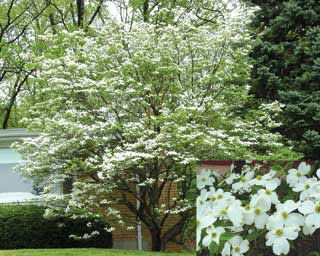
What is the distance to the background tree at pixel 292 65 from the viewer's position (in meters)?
A: 7.74

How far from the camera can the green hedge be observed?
9.92m

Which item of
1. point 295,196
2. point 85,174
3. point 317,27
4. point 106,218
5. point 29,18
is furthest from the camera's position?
point 29,18

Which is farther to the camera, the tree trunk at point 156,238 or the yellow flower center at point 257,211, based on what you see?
the tree trunk at point 156,238

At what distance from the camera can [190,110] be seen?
7.54m

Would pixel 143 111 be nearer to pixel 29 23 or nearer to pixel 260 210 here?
pixel 260 210

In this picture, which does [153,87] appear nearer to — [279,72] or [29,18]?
[279,72]

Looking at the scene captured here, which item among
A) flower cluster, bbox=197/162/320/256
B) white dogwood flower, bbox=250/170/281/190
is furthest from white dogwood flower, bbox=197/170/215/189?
white dogwood flower, bbox=250/170/281/190

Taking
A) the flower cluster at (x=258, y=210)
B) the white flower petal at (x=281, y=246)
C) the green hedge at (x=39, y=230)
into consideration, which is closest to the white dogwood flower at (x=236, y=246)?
the flower cluster at (x=258, y=210)

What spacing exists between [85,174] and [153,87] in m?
1.84

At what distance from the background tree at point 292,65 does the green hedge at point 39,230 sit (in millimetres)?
4149

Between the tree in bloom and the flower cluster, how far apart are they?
225 inches

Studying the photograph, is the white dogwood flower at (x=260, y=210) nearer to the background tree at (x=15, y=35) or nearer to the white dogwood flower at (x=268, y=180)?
the white dogwood flower at (x=268, y=180)

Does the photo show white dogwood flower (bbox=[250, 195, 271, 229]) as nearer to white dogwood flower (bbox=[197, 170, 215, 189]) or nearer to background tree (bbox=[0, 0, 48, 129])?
white dogwood flower (bbox=[197, 170, 215, 189])

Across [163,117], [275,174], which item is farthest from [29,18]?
[275,174]
